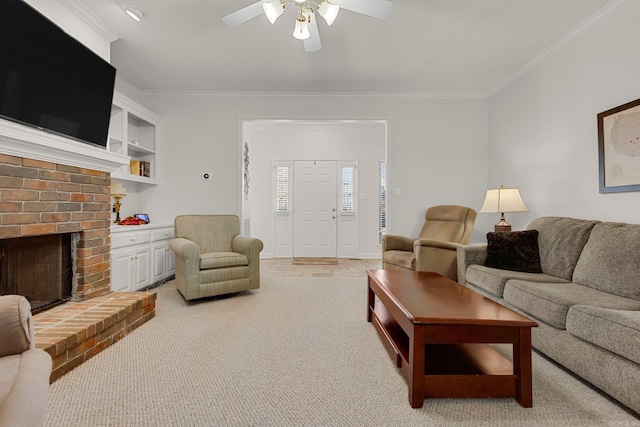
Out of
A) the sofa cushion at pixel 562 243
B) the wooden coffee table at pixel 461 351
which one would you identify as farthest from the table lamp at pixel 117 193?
the sofa cushion at pixel 562 243

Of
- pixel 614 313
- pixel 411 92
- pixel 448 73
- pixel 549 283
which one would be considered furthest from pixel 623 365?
pixel 411 92

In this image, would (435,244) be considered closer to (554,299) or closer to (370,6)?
(554,299)

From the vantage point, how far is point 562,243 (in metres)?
2.44

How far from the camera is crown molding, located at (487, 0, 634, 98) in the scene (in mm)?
2467

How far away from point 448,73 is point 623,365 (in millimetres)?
3349

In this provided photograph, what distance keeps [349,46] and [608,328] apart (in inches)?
117

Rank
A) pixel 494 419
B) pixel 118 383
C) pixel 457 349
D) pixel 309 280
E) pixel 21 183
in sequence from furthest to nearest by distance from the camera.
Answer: pixel 309 280
pixel 21 183
pixel 457 349
pixel 118 383
pixel 494 419

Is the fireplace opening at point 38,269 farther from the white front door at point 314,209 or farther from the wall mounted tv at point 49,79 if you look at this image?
the white front door at point 314,209

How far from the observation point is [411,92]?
171 inches

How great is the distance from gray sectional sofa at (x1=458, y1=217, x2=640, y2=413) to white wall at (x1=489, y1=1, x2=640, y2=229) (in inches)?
18.8

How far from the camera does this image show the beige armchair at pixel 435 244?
3.16 meters

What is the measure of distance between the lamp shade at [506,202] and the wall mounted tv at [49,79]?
3.75 m

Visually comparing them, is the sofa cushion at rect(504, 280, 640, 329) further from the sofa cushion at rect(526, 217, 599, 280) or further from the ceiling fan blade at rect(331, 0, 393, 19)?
the ceiling fan blade at rect(331, 0, 393, 19)

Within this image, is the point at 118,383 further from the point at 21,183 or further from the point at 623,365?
the point at 623,365
